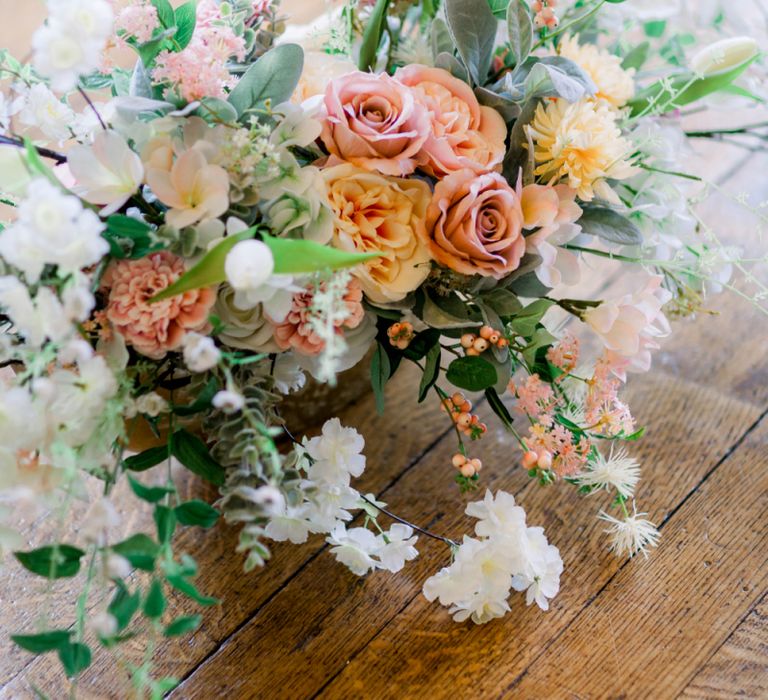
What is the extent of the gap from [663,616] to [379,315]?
343 millimetres

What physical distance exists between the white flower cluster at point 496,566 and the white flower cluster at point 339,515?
4cm

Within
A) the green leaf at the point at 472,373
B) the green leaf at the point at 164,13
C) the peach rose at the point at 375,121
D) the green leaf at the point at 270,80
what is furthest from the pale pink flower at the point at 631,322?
the green leaf at the point at 164,13

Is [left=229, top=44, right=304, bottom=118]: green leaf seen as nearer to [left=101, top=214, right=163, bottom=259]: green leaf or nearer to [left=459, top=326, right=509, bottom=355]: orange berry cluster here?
[left=101, top=214, right=163, bottom=259]: green leaf

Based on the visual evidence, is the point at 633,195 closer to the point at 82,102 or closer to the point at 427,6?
the point at 427,6

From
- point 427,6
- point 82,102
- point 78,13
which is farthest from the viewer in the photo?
point 82,102

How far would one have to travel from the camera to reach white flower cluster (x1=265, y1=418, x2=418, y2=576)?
2.33ft

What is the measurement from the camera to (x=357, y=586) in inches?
30.5

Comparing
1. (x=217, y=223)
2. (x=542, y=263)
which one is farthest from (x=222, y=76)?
(x=542, y=263)

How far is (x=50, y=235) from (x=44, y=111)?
0.83ft

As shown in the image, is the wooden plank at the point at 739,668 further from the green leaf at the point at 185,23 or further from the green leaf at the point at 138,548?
the green leaf at the point at 185,23

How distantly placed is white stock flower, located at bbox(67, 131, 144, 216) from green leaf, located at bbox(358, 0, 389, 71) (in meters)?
0.27

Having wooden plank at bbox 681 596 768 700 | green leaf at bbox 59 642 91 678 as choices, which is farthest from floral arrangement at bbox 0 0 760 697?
wooden plank at bbox 681 596 768 700

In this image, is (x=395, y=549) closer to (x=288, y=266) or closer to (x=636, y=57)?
(x=288, y=266)

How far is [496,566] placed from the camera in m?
0.71
